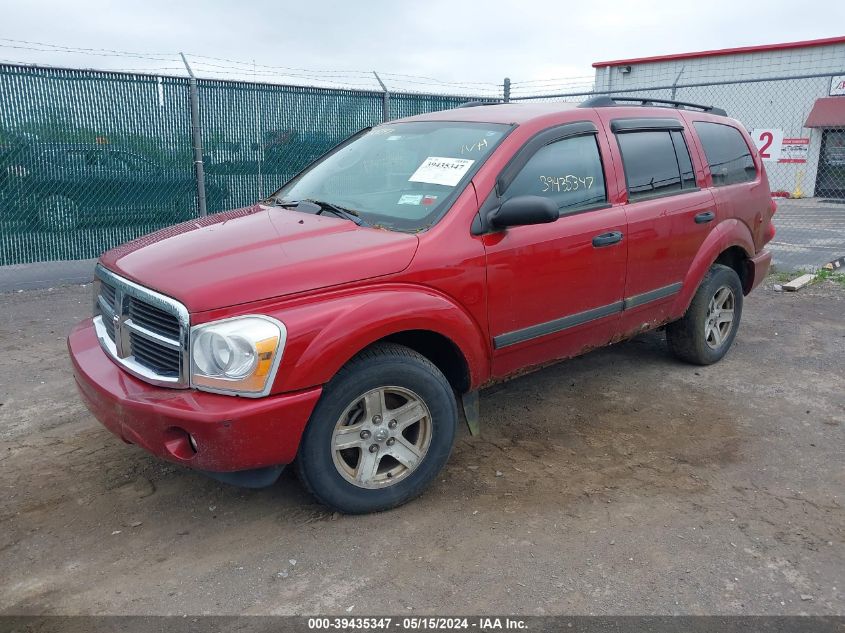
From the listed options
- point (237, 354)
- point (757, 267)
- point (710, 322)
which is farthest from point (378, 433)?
point (757, 267)

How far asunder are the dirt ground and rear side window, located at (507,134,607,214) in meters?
1.40

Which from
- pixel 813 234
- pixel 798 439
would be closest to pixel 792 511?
pixel 798 439

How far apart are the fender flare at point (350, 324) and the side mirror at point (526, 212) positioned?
50 centimetres

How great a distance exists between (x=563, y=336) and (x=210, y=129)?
6.85m

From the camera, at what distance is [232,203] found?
376 inches

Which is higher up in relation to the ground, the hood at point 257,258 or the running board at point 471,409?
the hood at point 257,258

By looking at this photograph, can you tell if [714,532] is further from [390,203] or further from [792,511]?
[390,203]

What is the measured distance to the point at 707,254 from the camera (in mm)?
4801

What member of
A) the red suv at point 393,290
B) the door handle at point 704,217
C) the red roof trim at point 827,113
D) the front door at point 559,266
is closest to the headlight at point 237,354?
the red suv at point 393,290

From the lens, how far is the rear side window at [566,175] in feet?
12.2

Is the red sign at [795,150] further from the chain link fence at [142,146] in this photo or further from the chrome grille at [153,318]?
the chrome grille at [153,318]

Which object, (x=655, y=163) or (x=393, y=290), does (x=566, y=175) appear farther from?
(x=393, y=290)

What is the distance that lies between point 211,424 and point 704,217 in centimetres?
361

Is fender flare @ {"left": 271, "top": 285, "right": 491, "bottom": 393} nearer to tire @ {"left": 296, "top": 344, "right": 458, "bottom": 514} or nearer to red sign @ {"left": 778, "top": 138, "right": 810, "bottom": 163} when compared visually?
tire @ {"left": 296, "top": 344, "right": 458, "bottom": 514}
